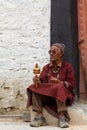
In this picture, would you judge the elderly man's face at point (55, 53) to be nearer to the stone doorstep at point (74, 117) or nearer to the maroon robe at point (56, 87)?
the maroon robe at point (56, 87)

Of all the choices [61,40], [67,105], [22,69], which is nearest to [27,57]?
[22,69]

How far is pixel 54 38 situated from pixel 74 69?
0.56m

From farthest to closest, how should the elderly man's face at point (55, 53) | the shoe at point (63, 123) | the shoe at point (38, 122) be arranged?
the elderly man's face at point (55, 53)
the shoe at point (38, 122)
the shoe at point (63, 123)

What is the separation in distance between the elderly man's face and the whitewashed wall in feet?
1.56

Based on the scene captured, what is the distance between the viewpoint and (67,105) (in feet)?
17.8

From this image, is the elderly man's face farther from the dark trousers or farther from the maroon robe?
the dark trousers

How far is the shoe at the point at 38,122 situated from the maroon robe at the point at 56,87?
16 cm

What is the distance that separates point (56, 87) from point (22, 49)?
1.05 m

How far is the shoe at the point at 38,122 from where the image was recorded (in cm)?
520

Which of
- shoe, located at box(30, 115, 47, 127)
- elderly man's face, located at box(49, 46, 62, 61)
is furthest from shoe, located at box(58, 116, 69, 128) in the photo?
elderly man's face, located at box(49, 46, 62, 61)

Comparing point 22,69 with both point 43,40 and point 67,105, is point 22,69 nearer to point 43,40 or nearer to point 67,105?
point 43,40

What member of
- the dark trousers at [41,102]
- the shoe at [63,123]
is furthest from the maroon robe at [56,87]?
the shoe at [63,123]

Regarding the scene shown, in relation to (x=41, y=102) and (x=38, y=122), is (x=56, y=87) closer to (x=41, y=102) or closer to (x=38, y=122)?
(x=41, y=102)

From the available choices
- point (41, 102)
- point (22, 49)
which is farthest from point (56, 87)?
point (22, 49)
